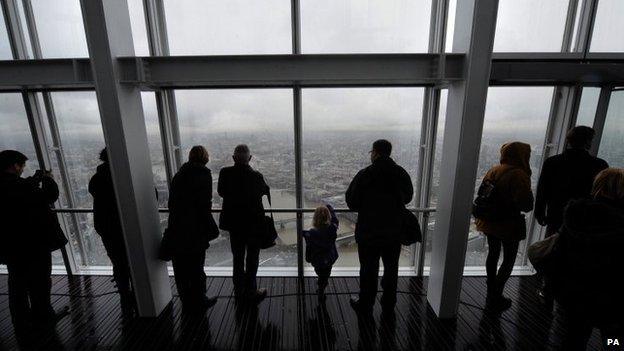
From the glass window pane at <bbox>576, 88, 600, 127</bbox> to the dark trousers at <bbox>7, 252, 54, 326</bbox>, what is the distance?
617 cm

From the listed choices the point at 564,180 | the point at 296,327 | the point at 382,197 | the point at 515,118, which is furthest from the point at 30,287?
the point at 515,118

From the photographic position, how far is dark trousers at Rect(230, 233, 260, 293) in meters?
3.12

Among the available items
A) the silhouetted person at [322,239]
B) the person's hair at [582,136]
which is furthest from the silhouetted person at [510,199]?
the silhouetted person at [322,239]

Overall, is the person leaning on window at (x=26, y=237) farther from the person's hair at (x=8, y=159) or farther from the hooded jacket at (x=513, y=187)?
the hooded jacket at (x=513, y=187)

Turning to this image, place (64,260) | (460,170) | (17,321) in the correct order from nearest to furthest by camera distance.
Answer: (460,170)
(17,321)
(64,260)

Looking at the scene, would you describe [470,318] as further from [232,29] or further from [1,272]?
[1,272]

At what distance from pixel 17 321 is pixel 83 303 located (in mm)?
554

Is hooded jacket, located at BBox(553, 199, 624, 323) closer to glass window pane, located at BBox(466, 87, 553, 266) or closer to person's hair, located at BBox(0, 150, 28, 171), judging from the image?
glass window pane, located at BBox(466, 87, 553, 266)

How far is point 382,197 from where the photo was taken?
2.76 metres

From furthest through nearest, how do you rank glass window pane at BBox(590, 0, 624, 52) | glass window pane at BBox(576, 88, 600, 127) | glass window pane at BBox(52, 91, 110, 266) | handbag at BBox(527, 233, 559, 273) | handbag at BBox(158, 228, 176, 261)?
glass window pane at BBox(52, 91, 110, 266) → glass window pane at BBox(576, 88, 600, 127) → glass window pane at BBox(590, 0, 624, 52) → handbag at BBox(158, 228, 176, 261) → handbag at BBox(527, 233, 559, 273)

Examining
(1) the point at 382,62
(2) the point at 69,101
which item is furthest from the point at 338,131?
(2) the point at 69,101

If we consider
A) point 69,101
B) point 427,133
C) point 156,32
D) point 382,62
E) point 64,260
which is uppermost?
point 156,32

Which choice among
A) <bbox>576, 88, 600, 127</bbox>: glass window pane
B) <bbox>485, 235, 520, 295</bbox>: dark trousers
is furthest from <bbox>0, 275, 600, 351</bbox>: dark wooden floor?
<bbox>576, 88, 600, 127</bbox>: glass window pane

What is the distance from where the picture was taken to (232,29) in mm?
3334
